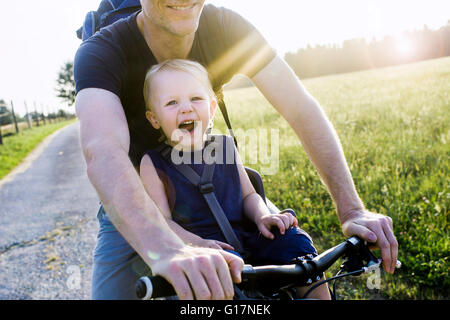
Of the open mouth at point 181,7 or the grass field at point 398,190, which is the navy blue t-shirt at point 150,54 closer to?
the open mouth at point 181,7

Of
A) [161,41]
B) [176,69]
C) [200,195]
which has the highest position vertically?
[161,41]

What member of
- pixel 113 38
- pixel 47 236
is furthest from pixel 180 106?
pixel 47 236

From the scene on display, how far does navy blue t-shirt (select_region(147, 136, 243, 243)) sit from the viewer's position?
174 centimetres

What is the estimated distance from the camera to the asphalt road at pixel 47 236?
4203mm

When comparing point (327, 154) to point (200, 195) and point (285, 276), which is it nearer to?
point (200, 195)

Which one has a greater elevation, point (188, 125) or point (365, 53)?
point (188, 125)

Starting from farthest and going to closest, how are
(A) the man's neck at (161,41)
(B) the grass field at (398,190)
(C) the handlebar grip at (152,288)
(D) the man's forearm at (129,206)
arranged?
(B) the grass field at (398,190)
(A) the man's neck at (161,41)
(D) the man's forearm at (129,206)
(C) the handlebar grip at (152,288)

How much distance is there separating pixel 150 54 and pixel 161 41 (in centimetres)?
9

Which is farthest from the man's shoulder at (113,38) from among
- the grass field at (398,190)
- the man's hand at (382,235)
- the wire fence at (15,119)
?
the wire fence at (15,119)

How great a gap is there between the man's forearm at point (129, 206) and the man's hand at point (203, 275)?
4.7 inches

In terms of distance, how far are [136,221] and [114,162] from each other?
0.91ft

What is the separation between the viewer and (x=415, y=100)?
9586 mm

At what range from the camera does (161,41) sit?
200 centimetres

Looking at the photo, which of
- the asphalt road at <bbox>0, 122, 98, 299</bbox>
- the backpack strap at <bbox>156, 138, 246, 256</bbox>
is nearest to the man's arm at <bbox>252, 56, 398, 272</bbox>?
the backpack strap at <bbox>156, 138, 246, 256</bbox>
